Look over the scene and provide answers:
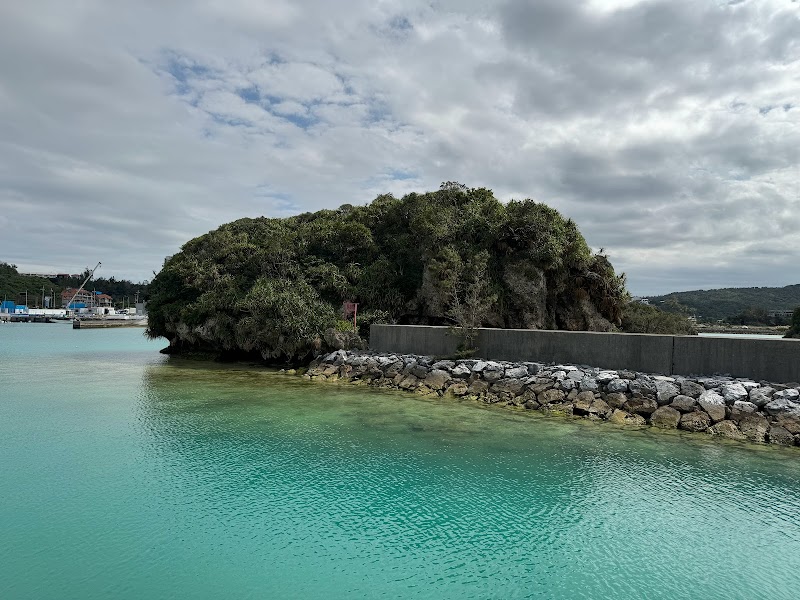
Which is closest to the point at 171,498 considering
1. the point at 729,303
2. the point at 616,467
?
the point at 616,467

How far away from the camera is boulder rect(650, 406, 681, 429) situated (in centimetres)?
1302

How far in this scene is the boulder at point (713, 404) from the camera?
494 inches

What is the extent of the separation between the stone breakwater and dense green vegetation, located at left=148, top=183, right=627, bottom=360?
289cm

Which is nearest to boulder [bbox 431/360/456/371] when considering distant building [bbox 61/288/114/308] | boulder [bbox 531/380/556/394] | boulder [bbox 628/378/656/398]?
boulder [bbox 531/380/556/394]

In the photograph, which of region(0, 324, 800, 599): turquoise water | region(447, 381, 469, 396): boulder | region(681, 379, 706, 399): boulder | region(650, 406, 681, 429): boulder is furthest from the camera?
region(447, 381, 469, 396): boulder

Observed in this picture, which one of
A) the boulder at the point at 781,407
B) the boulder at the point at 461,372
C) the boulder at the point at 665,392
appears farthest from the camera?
the boulder at the point at 461,372

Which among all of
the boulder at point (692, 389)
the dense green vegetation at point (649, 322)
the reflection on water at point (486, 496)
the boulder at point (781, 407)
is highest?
the dense green vegetation at point (649, 322)

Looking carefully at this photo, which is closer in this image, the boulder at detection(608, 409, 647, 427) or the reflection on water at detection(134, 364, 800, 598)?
the reflection on water at detection(134, 364, 800, 598)

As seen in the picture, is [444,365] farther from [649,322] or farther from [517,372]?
[649,322]

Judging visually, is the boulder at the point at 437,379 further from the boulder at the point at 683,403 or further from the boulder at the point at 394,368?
the boulder at the point at 683,403

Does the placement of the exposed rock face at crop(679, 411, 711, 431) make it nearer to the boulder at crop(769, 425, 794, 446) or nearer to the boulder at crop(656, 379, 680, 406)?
the boulder at crop(656, 379, 680, 406)

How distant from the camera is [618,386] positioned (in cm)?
1430

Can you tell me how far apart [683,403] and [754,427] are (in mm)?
1585

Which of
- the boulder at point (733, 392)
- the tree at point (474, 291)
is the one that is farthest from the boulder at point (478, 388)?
the boulder at point (733, 392)
